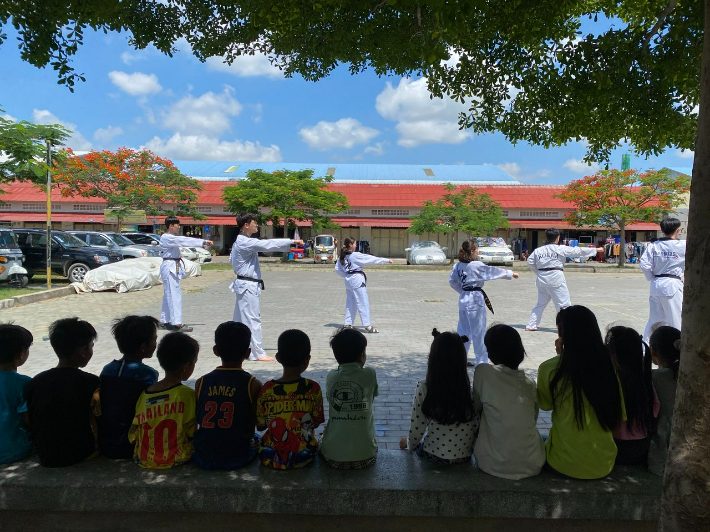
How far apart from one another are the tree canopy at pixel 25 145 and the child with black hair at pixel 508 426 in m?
12.7

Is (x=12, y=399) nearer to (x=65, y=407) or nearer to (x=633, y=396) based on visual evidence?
(x=65, y=407)

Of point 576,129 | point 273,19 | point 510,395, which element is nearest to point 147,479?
point 510,395

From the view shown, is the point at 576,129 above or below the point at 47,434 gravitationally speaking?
above

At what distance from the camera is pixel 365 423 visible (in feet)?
10.4

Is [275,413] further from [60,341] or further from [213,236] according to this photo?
[213,236]

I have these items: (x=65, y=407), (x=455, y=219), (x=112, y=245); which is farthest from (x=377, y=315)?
(x=455, y=219)

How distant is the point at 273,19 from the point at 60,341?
278 cm

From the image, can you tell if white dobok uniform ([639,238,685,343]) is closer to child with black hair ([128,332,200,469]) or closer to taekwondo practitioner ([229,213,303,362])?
taekwondo practitioner ([229,213,303,362])

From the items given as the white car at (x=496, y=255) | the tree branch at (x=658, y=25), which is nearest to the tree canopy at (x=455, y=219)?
the white car at (x=496, y=255)

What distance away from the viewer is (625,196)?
28719mm

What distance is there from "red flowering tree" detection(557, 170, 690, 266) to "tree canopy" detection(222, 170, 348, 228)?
13212 mm

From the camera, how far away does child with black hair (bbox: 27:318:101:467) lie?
121 inches

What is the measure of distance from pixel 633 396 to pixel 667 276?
519 centimetres

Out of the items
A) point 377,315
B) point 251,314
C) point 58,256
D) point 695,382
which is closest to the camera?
point 695,382
